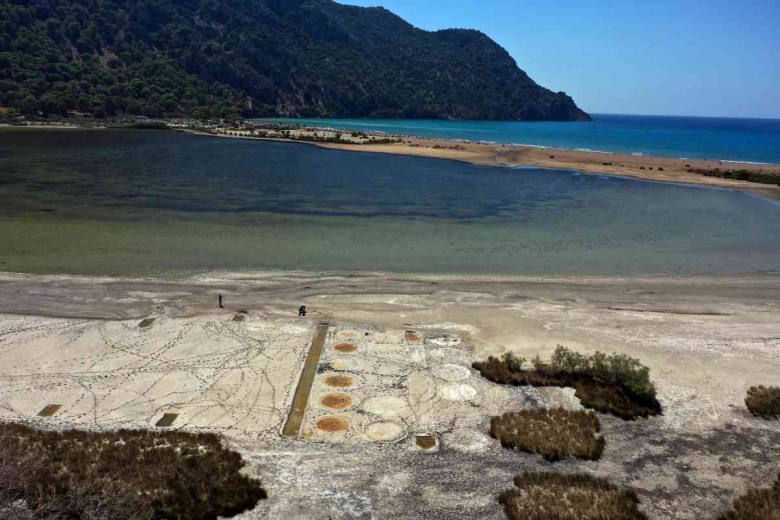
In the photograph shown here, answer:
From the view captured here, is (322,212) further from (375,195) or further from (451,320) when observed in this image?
(451,320)

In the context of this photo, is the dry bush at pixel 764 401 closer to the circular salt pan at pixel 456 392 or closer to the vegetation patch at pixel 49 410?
the circular salt pan at pixel 456 392

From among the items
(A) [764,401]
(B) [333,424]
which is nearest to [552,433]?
(B) [333,424]

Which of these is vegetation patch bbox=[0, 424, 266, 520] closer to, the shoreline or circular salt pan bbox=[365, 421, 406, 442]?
circular salt pan bbox=[365, 421, 406, 442]

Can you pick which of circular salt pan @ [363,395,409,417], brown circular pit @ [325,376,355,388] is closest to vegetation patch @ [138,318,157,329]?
brown circular pit @ [325,376,355,388]

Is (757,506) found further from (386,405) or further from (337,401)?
(337,401)

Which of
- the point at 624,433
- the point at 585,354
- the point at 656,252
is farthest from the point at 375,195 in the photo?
the point at 624,433
